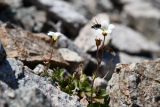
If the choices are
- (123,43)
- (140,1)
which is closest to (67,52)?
(123,43)

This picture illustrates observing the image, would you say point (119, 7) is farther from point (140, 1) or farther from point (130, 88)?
point (130, 88)

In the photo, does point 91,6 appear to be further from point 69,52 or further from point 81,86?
point 81,86

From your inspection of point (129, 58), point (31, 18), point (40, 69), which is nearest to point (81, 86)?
point (40, 69)

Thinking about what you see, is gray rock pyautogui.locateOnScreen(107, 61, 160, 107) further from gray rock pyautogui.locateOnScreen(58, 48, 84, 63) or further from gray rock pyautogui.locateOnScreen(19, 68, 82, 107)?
gray rock pyautogui.locateOnScreen(58, 48, 84, 63)

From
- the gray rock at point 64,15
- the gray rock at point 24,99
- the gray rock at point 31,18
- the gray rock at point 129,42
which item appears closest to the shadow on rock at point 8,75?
the gray rock at point 24,99

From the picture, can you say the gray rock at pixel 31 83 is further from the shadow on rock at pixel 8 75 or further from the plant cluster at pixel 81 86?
the plant cluster at pixel 81 86

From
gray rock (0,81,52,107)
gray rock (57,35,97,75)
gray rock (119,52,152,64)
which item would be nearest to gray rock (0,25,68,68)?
gray rock (57,35,97,75)
